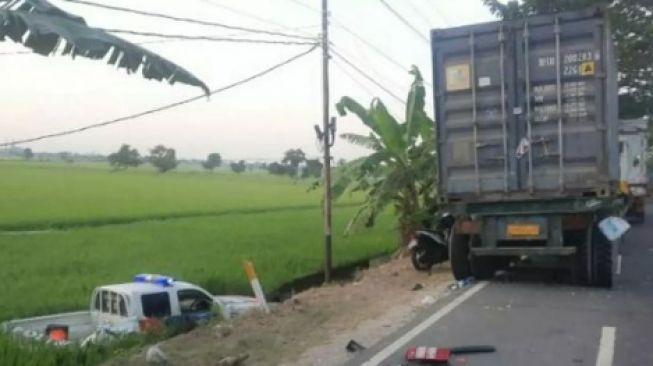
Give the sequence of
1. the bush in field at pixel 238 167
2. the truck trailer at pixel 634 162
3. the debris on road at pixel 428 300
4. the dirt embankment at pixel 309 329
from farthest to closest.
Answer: the bush in field at pixel 238 167
the truck trailer at pixel 634 162
the debris on road at pixel 428 300
the dirt embankment at pixel 309 329

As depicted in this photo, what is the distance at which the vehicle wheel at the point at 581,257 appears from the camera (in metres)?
10.1

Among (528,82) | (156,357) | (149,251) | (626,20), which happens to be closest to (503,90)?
(528,82)

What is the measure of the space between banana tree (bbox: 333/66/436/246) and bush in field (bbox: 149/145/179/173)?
91.2m

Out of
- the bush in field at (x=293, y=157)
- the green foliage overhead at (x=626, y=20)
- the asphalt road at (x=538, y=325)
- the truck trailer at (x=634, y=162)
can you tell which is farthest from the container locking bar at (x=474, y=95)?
the bush in field at (x=293, y=157)

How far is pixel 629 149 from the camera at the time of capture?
21.2m

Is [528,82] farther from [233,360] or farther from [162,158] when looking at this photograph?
[162,158]

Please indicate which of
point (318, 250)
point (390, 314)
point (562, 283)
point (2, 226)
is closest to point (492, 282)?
point (562, 283)

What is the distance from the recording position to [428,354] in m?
6.33

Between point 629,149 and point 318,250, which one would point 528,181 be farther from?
point 629,149

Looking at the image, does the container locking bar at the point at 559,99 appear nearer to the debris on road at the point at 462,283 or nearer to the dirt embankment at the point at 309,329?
the debris on road at the point at 462,283

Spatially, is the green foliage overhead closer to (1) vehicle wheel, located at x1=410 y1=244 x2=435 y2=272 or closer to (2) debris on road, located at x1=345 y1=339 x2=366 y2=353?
(1) vehicle wheel, located at x1=410 y1=244 x2=435 y2=272

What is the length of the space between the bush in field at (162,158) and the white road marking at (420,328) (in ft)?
318

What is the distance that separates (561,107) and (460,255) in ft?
8.80

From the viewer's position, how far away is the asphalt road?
6.52 meters
